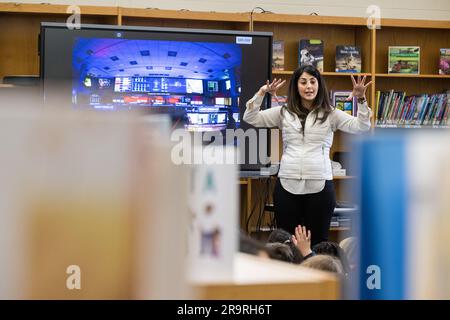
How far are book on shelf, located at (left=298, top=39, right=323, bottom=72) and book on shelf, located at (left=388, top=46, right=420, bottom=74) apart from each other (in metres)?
0.54

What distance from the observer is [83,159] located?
562 millimetres

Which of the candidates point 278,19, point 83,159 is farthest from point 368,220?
point 278,19

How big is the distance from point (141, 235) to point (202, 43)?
143 inches

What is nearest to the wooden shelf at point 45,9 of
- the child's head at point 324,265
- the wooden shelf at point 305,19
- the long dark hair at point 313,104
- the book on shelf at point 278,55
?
the wooden shelf at point 305,19

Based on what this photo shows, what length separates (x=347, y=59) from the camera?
4934 mm

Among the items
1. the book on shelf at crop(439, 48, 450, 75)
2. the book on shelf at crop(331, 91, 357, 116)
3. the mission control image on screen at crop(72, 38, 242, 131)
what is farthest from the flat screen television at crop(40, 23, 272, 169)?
the book on shelf at crop(439, 48, 450, 75)

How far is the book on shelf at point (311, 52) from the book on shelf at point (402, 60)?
54 cm

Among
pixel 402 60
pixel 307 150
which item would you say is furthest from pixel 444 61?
pixel 307 150

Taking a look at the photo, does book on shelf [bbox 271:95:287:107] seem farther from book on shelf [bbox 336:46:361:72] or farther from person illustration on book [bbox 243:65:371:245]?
person illustration on book [bbox 243:65:371:245]

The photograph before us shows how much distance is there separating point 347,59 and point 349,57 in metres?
0.02

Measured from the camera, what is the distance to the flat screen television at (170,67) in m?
3.96

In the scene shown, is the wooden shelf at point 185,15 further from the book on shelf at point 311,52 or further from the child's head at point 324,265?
the child's head at point 324,265

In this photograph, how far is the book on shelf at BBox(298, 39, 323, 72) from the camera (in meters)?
4.90

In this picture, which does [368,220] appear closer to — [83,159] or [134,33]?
[83,159]
